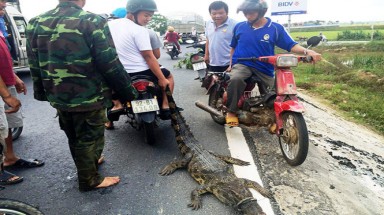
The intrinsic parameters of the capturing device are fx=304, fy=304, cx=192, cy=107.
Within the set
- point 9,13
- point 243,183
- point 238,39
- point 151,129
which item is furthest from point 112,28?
point 9,13

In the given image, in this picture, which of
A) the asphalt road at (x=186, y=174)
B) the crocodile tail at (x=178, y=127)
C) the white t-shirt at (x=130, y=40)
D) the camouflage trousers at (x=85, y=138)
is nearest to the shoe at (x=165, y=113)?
the crocodile tail at (x=178, y=127)

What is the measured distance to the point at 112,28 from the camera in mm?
4137

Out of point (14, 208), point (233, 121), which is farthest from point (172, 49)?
point (14, 208)

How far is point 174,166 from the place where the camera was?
367cm

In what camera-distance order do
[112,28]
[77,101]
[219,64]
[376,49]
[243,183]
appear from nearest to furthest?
[77,101] < [243,183] < [112,28] < [219,64] < [376,49]

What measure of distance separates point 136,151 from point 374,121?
196 inches

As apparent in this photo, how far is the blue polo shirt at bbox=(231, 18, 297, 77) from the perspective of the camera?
170 inches

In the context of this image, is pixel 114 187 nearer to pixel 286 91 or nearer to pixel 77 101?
pixel 77 101

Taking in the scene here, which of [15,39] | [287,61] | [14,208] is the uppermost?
[15,39]

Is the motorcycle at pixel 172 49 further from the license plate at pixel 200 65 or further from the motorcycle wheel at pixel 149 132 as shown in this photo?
the motorcycle wheel at pixel 149 132

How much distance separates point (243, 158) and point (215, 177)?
2.67 ft

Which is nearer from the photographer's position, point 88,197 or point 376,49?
point 88,197

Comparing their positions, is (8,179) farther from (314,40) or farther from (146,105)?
(314,40)

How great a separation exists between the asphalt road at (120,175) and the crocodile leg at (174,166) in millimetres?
60
